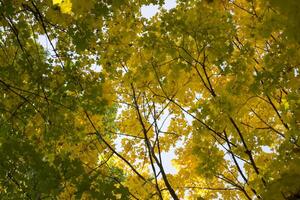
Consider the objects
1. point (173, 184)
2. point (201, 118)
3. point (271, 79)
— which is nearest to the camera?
point (271, 79)

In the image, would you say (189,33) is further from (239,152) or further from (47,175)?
(47,175)

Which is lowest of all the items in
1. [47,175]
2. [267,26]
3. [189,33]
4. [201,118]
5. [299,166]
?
[299,166]

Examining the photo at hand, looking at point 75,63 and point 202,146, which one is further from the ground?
point 75,63

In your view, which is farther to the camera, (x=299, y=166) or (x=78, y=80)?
(x=78, y=80)

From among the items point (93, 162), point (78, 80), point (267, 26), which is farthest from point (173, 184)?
point (267, 26)

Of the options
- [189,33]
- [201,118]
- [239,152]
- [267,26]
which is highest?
[189,33]

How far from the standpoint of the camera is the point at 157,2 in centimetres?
467

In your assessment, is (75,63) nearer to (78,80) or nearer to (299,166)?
(78,80)

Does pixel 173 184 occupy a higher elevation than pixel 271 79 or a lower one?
higher

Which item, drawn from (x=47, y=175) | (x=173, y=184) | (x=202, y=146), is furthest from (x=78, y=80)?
(x=173, y=184)

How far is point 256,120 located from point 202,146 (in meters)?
1.96

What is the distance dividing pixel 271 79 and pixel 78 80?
2.31 meters

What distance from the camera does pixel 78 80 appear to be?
4641 millimetres

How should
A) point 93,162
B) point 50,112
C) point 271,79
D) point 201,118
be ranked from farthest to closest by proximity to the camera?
point 93,162 < point 201,118 < point 50,112 < point 271,79
